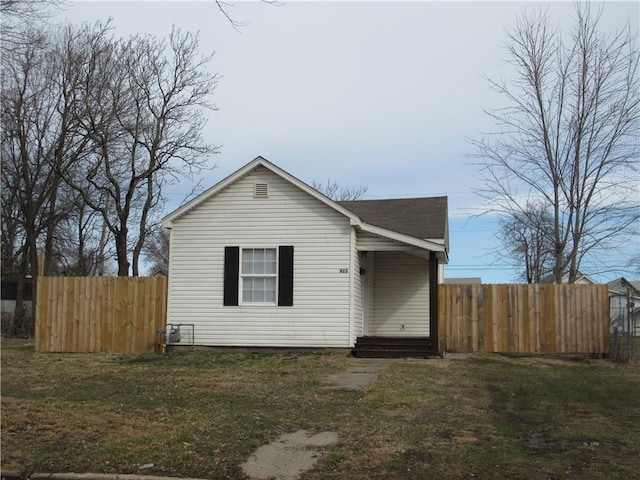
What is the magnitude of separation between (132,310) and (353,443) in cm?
1140

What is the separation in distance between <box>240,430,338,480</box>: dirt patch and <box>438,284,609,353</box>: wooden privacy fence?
394 inches

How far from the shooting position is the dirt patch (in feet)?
18.5

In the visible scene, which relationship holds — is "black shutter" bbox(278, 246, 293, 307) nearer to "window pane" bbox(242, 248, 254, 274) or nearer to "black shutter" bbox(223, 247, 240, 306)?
"window pane" bbox(242, 248, 254, 274)

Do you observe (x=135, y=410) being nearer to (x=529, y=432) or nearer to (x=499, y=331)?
(x=529, y=432)

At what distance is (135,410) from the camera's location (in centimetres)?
819

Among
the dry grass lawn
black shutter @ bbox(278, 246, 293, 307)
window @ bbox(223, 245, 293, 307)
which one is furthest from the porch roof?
the dry grass lawn

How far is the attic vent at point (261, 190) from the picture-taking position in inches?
647

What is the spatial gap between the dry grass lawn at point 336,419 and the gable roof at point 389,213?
163 inches

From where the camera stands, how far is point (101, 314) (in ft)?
54.7

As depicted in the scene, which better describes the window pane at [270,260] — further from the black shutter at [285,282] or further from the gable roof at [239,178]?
the gable roof at [239,178]

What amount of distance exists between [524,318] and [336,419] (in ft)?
32.0

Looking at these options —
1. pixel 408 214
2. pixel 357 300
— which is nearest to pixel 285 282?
pixel 357 300

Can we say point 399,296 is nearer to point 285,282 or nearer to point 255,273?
point 285,282

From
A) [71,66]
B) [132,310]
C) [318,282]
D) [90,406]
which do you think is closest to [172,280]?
[132,310]
